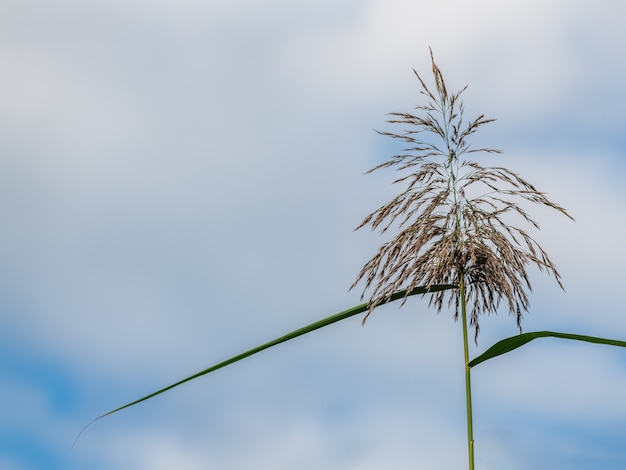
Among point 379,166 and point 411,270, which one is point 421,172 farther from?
point 411,270

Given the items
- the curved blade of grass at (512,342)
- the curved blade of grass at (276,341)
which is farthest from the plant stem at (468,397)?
the curved blade of grass at (276,341)

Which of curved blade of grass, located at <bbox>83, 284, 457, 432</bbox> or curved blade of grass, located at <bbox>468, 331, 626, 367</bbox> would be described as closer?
curved blade of grass, located at <bbox>83, 284, 457, 432</bbox>

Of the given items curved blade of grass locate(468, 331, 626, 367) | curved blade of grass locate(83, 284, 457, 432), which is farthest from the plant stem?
curved blade of grass locate(83, 284, 457, 432)

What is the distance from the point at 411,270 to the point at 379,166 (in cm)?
57

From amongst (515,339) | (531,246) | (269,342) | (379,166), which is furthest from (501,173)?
(269,342)

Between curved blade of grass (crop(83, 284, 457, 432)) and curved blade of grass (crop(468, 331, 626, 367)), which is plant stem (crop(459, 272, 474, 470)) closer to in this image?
curved blade of grass (crop(468, 331, 626, 367))

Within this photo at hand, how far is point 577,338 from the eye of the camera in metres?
2.62

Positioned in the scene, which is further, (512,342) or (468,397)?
(512,342)

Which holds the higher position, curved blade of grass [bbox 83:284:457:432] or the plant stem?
curved blade of grass [bbox 83:284:457:432]

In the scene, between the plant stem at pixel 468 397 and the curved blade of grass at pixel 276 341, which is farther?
the plant stem at pixel 468 397

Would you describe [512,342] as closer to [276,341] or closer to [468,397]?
[468,397]

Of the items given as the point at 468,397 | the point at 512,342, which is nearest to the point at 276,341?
the point at 468,397

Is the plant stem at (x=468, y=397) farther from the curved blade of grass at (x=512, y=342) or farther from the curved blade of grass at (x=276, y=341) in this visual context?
the curved blade of grass at (x=276, y=341)

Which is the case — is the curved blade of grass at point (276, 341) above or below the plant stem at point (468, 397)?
above
